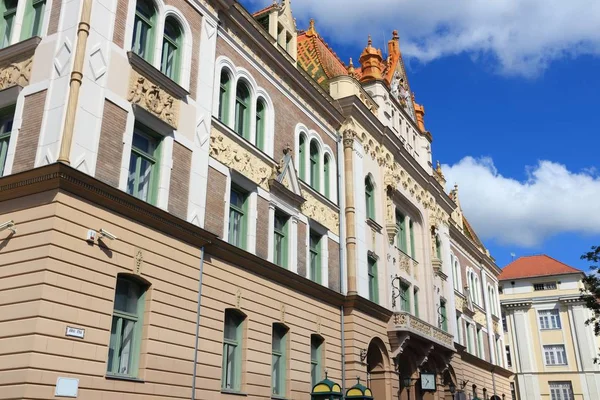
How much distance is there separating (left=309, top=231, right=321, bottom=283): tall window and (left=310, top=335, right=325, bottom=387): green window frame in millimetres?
2343

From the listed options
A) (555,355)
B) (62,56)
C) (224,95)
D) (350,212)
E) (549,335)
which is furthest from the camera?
(549,335)

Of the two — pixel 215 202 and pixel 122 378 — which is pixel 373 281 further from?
pixel 122 378

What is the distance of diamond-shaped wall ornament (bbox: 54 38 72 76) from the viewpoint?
14.9 m

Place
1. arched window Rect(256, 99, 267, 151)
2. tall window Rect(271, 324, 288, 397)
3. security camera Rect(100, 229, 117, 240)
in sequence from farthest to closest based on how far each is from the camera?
1. arched window Rect(256, 99, 267, 151)
2. tall window Rect(271, 324, 288, 397)
3. security camera Rect(100, 229, 117, 240)

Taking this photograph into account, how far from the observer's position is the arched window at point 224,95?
2086 cm

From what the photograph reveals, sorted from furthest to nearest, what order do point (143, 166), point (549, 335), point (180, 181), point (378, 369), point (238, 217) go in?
point (549, 335) < point (378, 369) < point (238, 217) < point (180, 181) < point (143, 166)

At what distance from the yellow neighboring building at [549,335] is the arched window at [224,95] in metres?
56.0

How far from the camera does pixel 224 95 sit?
21.2 meters

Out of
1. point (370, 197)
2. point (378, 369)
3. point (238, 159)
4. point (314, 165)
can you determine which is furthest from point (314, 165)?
point (378, 369)

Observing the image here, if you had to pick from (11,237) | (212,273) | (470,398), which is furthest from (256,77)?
(470,398)

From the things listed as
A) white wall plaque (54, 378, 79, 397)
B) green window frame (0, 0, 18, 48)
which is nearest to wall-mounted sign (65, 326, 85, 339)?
white wall plaque (54, 378, 79, 397)

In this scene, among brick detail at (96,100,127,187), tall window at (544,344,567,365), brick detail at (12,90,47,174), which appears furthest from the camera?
tall window at (544,344,567,365)

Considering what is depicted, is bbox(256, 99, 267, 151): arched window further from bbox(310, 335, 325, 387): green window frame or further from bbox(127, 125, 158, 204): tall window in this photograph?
bbox(310, 335, 325, 387): green window frame

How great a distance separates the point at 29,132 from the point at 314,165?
14.1 m
